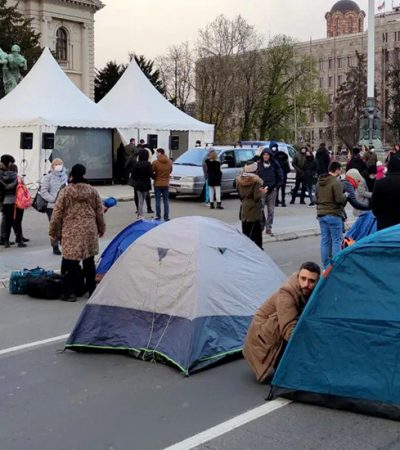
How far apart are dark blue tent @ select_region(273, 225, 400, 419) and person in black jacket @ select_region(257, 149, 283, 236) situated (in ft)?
32.2

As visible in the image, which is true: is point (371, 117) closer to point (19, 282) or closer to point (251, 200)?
point (251, 200)

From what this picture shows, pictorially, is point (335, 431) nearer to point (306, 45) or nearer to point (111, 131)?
point (111, 131)

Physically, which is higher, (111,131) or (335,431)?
(111,131)

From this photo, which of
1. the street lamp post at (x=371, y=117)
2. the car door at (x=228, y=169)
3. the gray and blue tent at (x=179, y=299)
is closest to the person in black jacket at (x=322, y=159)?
the car door at (x=228, y=169)

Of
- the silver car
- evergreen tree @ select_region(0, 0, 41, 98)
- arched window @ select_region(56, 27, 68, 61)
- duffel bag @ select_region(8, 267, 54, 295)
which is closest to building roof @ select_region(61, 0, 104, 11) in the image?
arched window @ select_region(56, 27, 68, 61)

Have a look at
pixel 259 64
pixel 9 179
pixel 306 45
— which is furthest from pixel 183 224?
pixel 306 45

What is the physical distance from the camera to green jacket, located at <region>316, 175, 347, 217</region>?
10289mm

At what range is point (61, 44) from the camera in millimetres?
72625

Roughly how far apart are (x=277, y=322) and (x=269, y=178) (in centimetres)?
981

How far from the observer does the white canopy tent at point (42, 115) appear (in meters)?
26.3

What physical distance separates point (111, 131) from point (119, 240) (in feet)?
67.4

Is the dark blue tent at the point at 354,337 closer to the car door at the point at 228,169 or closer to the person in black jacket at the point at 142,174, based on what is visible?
the person in black jacket at the point at 142,174

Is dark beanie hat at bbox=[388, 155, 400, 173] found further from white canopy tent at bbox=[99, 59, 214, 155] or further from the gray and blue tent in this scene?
white canopy tent at bbox=[99, 59, 214, 155]

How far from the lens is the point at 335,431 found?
4.71m
